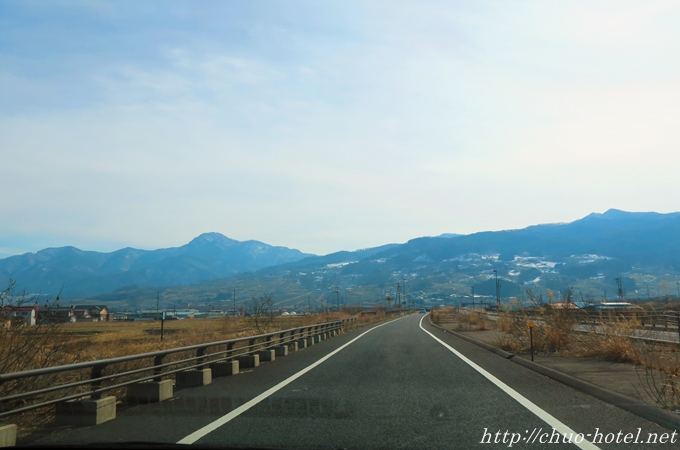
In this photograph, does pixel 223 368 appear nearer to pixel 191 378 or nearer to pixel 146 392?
pixel 191 378

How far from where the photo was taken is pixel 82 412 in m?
8.63

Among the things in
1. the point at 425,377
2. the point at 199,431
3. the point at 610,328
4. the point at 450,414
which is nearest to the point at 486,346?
the point at 610,328

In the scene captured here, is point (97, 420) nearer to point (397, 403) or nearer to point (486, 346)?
point (397, 403)

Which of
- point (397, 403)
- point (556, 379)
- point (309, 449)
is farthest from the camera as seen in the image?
point (556, 379)

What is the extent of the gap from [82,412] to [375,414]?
447cm

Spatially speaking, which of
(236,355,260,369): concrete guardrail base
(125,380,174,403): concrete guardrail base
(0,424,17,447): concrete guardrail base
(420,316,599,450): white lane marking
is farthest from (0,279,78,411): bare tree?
(420,316,599,450): white lane marking

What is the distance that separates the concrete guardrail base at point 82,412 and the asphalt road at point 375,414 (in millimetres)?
237

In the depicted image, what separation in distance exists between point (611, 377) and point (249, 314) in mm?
39334

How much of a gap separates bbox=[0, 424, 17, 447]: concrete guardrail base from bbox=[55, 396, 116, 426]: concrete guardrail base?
147cm

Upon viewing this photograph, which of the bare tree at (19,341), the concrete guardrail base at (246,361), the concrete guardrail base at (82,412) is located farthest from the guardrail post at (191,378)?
the concrete guardrail base at (82,412)

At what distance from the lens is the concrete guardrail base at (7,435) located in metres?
6.83

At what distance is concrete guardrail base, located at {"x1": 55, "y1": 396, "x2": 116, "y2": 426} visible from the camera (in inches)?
337

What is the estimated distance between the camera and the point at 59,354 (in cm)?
1295

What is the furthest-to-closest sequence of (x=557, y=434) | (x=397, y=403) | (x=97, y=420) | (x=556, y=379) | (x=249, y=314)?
(x=249, y=314)
(x=556, y=379)
(x=397, y=403)
(x=97, y=420)
(x=557, y=434)
